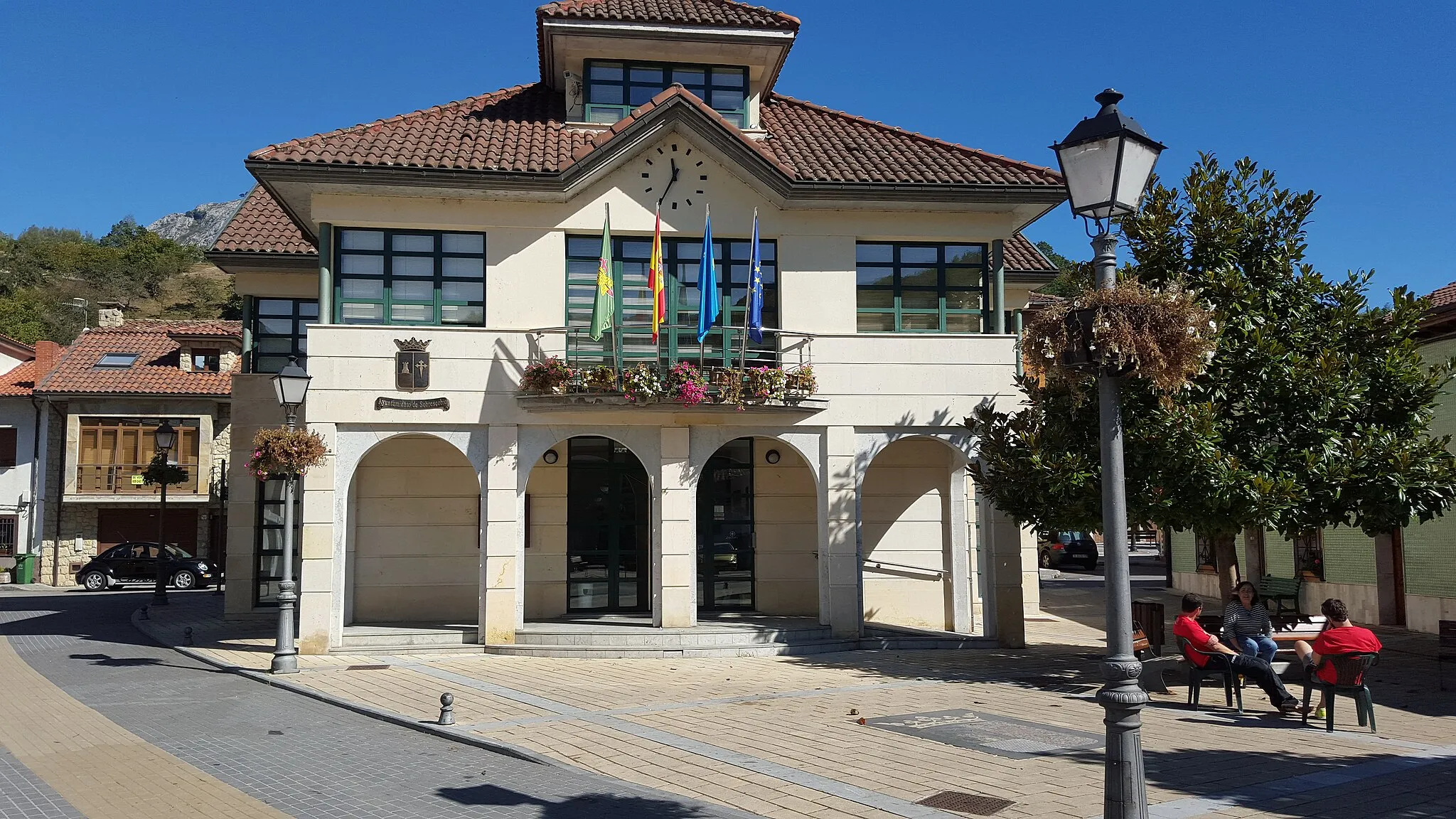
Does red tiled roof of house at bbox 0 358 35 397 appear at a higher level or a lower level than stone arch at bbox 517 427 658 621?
higher

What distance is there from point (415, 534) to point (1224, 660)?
508 inches

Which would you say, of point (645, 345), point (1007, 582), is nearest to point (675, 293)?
point (645, 345)

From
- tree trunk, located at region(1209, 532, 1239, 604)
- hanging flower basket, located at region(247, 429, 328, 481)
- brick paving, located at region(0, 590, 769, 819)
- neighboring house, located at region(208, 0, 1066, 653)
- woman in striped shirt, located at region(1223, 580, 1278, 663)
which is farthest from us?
neighboring house, located at region(208, 0, 1066, 653)

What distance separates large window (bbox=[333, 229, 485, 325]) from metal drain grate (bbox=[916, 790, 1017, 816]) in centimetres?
1162

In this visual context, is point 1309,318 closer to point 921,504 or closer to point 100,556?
point 921,504

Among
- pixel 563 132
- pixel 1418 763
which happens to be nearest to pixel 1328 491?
pixel 1418 763

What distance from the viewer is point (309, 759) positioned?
9484mm

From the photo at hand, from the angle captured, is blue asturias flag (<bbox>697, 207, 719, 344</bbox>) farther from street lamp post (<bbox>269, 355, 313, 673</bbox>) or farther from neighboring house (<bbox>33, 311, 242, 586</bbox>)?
neighboring house (<bbox>33, 311, 242, 586</bbox>)

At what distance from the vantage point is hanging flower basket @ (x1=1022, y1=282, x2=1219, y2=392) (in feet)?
20.7

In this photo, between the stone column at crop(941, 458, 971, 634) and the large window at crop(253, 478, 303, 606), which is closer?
the stone column at crop(941, 458, 971, 634)

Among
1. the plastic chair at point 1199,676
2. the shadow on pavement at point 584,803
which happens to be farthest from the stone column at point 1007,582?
the shadow on pavement at point 584,803

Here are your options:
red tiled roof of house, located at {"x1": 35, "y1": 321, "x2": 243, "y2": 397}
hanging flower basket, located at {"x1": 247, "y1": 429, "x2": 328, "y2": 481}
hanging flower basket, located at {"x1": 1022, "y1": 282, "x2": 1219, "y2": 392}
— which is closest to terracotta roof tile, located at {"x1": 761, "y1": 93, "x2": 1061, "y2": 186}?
hanging flower basket, located at {"x1": 247, "y1": 429, "x2": 328, "y2": 481}

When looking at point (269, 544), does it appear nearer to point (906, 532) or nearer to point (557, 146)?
point (557, 146)

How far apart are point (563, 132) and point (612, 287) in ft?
12.3
